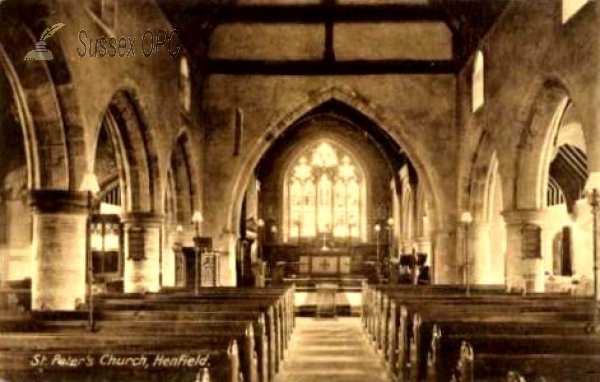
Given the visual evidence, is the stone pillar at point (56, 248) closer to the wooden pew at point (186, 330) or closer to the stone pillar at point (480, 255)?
the wooden pew at point (186, 330)

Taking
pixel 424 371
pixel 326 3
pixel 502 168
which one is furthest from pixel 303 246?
pixel 424 371

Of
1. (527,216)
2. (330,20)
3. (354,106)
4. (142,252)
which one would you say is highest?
(330,20)

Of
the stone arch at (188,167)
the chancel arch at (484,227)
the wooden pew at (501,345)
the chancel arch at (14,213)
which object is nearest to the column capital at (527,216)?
the chancel arch at (484,227)

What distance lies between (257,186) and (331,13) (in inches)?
471

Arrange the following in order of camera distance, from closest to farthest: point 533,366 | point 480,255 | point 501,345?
point 533,366
point 501,345
point 480,255

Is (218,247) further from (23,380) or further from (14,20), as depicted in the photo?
(23,380)

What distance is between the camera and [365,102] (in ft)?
72.3

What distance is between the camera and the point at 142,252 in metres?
16.4

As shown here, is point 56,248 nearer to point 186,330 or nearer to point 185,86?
point 186,330

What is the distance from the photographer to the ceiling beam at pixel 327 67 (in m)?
21.7

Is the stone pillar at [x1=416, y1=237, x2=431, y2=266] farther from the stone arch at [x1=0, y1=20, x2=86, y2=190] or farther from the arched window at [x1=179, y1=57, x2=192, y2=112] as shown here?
the stone arch at [x1=0, y1=20, x2=86, y2=190]

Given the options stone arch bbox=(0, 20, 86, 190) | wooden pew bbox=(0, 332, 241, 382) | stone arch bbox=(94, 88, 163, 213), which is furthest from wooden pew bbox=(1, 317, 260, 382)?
stone arch bbox=(94, 88, 163, 213)

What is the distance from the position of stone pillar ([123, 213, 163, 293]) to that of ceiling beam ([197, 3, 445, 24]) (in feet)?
22.7

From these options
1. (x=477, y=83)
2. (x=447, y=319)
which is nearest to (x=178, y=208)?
(x=477, y=83)
